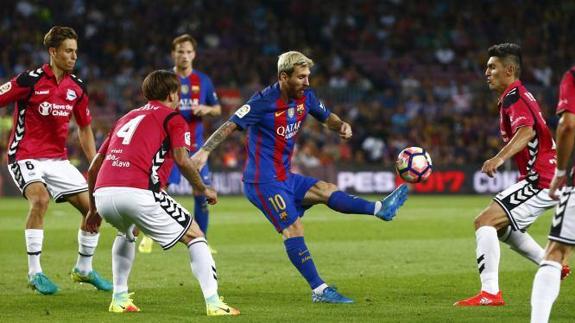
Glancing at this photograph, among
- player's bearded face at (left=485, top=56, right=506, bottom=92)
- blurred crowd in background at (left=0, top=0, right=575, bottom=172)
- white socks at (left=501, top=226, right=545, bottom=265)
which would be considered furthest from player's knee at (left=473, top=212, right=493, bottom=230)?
blurred crowd in background at (left=0, top=0, right=575, bottom=172)

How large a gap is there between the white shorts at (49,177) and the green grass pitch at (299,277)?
98 cm

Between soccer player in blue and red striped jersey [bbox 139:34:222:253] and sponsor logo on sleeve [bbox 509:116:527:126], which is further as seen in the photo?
soccer player in blue and red striped jersey [bbox 139:34:222:253]

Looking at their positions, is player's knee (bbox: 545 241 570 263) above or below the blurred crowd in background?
below

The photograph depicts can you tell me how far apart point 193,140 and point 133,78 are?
700 inches

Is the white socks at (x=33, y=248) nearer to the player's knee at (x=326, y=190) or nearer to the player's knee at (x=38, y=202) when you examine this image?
the player's knee at (x=38, y=202)

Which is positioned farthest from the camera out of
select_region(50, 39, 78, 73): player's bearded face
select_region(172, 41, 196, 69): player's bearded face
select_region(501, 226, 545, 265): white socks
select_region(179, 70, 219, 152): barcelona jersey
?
select_region(179, 70, 219, 152): barcelona jersey

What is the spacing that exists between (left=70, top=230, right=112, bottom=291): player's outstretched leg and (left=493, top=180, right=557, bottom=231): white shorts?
3.89 m

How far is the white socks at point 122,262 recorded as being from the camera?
27.9 ft

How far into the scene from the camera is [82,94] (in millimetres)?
10641

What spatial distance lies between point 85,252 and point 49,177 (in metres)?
0.85

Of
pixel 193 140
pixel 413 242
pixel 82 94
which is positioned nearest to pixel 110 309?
pixel 82 94

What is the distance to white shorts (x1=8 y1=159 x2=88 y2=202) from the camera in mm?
10320

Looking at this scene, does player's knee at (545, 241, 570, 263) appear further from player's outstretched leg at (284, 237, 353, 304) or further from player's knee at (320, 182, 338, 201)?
player's knee at (320, 182, 338, 201)

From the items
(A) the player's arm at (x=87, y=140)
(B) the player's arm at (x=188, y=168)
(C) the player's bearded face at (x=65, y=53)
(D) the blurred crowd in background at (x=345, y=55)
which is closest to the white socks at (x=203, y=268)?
(B) the player's arm at (x=188, y=168)
